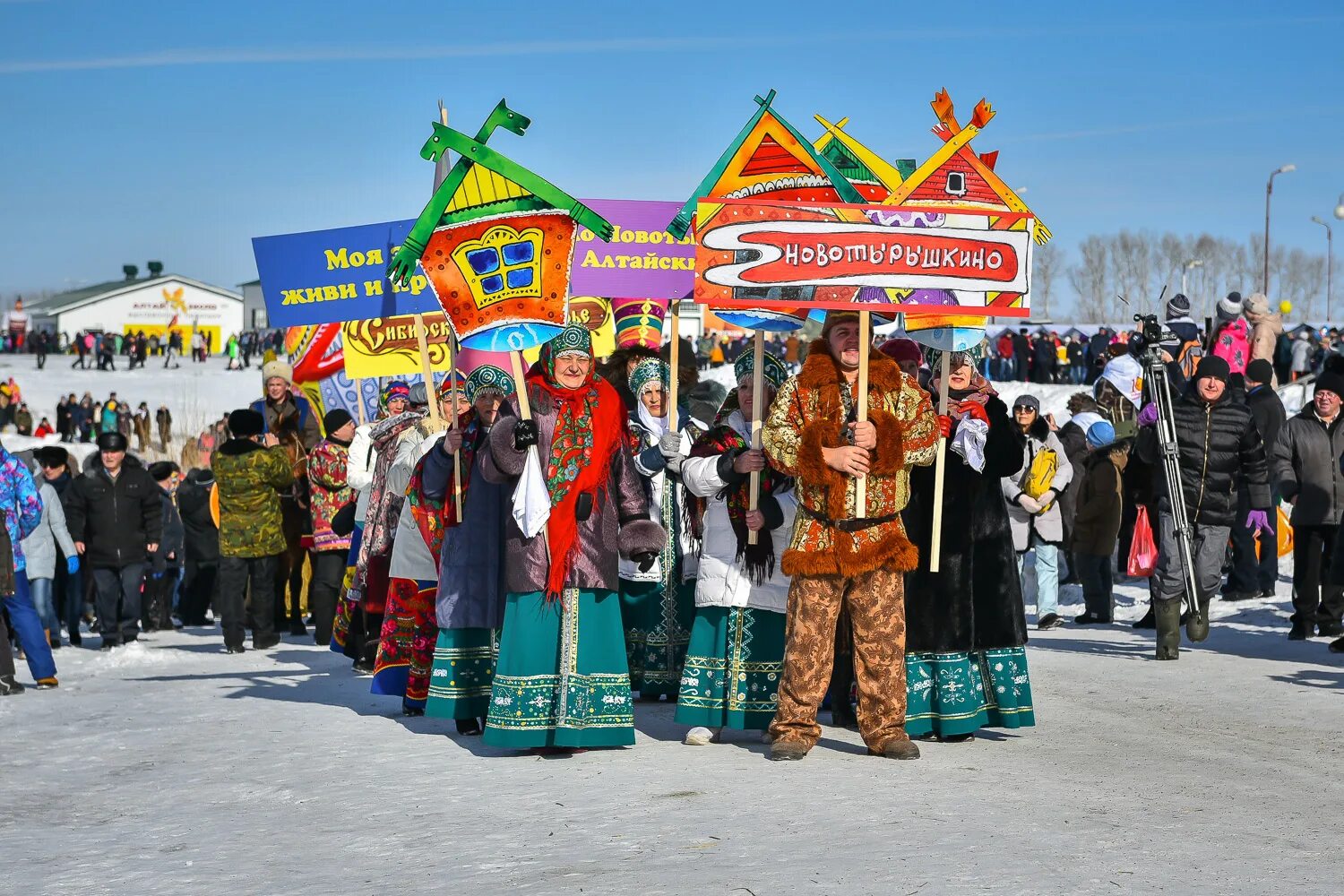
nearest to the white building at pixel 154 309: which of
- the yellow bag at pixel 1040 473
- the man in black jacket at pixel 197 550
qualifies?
the man in black jacket at pixel 197 550

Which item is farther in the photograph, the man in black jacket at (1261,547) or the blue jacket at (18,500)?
the man in black jacket at (1261,547)

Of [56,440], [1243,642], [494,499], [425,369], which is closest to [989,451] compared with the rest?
[494,499]

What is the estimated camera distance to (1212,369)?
10781 mm

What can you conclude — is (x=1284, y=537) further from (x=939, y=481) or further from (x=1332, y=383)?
(x=939, y=481)

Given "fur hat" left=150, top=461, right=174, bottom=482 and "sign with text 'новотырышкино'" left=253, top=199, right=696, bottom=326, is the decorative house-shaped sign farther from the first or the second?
"fur hat" left=150, top=461, right=174, bottom=482

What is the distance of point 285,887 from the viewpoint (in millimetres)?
5211

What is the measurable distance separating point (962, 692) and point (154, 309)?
89.1 m

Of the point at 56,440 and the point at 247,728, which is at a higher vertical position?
the point at 56,440

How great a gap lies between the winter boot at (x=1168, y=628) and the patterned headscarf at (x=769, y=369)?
13.7ft

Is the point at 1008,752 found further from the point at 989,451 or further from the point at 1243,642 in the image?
the point at 1243,642

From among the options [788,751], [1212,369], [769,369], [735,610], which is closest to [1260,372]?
[1212,369]

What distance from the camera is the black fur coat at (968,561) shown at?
751 centimetres

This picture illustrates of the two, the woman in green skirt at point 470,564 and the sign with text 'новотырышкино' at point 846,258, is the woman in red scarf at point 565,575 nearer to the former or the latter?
the woman in green skirt at point 470,564

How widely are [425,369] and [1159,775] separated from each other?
3905 mm
